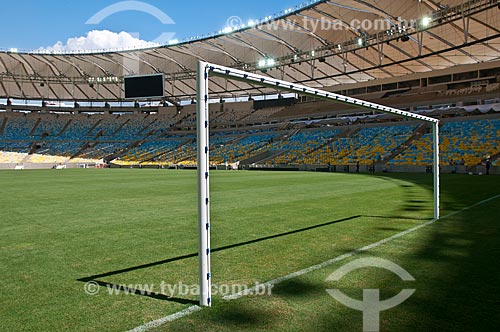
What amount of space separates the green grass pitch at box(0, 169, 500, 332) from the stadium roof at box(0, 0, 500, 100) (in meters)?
25.1

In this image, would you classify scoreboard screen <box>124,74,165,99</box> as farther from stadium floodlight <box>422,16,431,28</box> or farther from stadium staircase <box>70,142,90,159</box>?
stadium floodlight <box>422,16,431,28</box>

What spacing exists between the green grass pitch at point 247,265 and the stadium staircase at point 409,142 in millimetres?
27077

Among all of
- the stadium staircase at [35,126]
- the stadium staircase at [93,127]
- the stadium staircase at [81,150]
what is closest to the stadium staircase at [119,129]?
the stadium staircase at [93,127]

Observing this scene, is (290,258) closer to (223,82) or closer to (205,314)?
(205,314)

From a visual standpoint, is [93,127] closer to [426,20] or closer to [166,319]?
[426,20]

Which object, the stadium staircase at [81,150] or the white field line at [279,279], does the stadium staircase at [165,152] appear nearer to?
the stadium staircase at [81,150]

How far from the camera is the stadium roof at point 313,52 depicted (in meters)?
30.6

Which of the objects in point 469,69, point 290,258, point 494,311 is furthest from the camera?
point 469,69

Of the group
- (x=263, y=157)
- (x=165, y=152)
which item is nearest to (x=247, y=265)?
(x=263, y=157)

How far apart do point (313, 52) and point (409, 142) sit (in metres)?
13.2

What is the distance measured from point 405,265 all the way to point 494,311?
155 cm

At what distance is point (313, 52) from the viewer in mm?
39375

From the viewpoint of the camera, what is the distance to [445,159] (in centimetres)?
3225

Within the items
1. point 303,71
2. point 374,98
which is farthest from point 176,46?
point 374,98
